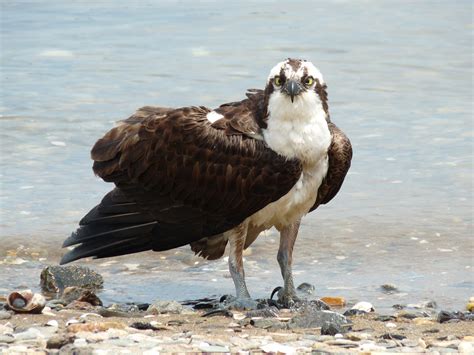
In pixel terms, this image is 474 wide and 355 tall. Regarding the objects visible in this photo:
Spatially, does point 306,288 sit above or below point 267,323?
below

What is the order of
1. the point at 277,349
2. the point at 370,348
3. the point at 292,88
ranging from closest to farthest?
the point at 277,349 < the point at 370,348 < the point at 292,88

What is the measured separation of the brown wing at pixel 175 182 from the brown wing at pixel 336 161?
34 centimetres

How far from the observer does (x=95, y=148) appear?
378 inches

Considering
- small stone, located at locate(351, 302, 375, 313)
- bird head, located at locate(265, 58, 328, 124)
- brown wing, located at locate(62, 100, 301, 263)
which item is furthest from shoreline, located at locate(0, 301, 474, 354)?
bird head, located at locate(265, 58, 328, 124)

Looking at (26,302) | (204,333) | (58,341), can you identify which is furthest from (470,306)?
(58,341)

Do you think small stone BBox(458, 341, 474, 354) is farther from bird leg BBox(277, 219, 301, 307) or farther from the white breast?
bird leg BBox(277, 219, 301, 307)

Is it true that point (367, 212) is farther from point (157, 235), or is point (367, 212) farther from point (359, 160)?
point (157, 235)

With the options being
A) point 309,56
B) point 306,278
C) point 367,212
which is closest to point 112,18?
point 309,56

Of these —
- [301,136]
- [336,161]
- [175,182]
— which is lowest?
[175,182]

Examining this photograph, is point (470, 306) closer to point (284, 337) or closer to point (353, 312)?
point (353, 312)

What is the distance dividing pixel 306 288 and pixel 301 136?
144 cm

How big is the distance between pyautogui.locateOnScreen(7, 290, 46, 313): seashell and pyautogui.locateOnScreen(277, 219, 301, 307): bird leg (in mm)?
1823

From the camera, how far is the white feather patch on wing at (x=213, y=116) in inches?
357

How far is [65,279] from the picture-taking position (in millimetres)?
9539
